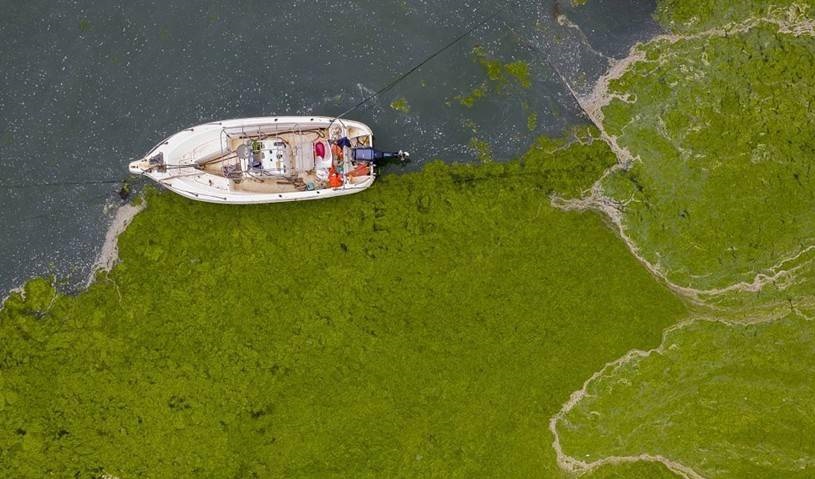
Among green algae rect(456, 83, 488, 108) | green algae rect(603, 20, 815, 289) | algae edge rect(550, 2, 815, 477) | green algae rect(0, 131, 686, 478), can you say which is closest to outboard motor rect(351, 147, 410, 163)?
green algae rect(0, 131, 686, 478)

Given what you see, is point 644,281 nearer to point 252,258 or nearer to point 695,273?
point 695,273

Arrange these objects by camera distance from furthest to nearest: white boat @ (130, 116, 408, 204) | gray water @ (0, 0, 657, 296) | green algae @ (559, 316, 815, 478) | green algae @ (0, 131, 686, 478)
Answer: gray water @ (0, 0, 657, 296) < green algae @ (559, 316, 815, 478) < green algae @ (0, 131, 686, 478) < white boat @ (130, 116, 408, 204)

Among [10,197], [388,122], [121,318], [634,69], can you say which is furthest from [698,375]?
[10,197]

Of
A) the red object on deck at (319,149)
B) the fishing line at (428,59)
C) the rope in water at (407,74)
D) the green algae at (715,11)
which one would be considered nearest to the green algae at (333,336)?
the red object on deck at (319,149)

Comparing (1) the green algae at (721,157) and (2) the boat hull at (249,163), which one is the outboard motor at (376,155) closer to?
(2) the boat hull at (249,163)

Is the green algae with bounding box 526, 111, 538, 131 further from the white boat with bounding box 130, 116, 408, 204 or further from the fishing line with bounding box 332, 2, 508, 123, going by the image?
the white boat with bounding box 130, 116, 408, 204
